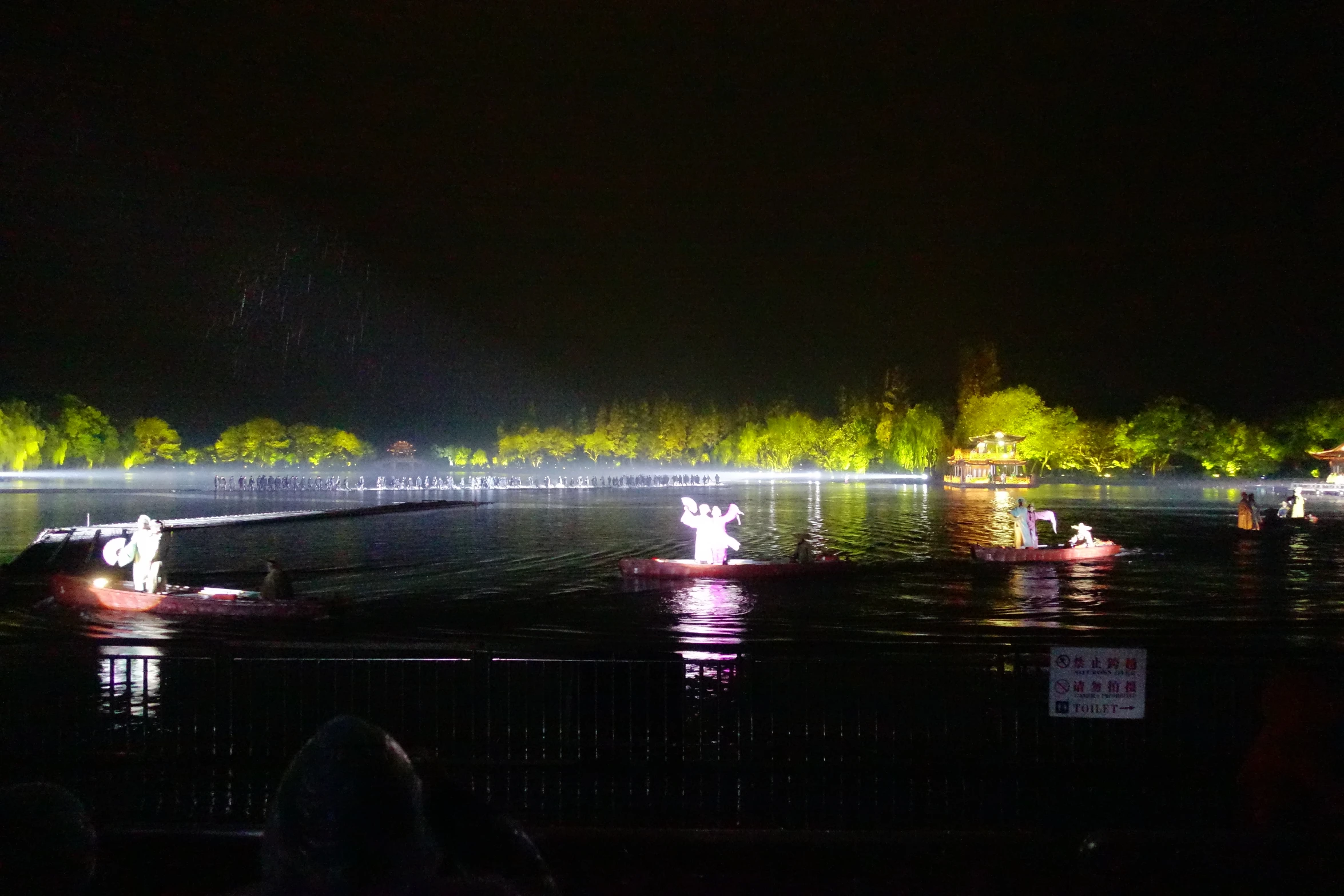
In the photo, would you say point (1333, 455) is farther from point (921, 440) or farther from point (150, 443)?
point (150, 443)

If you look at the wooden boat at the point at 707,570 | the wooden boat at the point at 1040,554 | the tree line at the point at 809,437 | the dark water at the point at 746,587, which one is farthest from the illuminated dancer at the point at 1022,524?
the tree line at the point at 809,437

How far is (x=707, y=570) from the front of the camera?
67.3 ft

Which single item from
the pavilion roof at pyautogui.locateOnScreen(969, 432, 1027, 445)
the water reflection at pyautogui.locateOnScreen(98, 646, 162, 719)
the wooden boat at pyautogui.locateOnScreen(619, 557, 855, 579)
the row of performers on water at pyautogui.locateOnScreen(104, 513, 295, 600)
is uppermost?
the pavilion roof at pyautogui.locateOnScreen(969, 432, 1027, 445)

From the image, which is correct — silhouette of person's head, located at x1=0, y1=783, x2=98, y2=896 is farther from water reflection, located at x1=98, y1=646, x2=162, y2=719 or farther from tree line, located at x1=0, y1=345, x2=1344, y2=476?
tree line, located at x1=0, y1=345, x2=1344, y2=476

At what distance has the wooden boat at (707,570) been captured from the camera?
67.5 feet

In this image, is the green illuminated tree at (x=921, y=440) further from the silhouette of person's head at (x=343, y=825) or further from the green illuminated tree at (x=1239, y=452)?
the silhouette of person's head at (x=343, y=825)

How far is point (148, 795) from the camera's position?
23.4ft

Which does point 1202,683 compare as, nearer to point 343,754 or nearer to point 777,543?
point 343,754

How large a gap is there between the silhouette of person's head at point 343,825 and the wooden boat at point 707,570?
1800 centimetres

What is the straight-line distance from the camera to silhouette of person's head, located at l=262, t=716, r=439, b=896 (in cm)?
246

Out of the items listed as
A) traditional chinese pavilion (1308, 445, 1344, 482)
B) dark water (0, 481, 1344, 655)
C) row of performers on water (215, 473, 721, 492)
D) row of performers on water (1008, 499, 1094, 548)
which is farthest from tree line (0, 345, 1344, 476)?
row of performers on water (1008, 499, 1094, 548)

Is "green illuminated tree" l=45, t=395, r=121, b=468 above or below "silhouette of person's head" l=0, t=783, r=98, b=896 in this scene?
above

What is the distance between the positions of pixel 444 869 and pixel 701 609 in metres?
15.0

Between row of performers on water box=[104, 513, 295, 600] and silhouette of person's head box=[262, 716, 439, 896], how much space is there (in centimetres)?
1463
